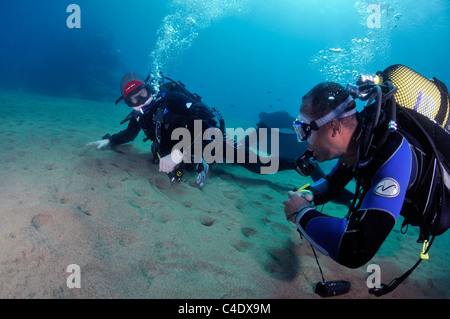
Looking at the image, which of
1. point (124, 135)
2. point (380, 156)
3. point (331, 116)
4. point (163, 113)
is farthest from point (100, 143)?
point (380, 156)

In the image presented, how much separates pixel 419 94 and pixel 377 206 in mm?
1358

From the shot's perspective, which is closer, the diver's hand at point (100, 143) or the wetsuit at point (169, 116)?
the wetsuit at point (169, 116)

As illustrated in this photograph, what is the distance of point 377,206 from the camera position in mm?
1567

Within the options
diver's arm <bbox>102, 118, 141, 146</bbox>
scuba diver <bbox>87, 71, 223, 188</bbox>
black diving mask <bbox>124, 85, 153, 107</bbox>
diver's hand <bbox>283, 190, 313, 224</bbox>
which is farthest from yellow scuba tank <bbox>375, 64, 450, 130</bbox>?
diver's arm <bbox>102, 118, 141, 146</bbox>

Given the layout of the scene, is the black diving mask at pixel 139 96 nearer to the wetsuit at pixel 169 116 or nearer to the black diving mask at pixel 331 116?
the wetsuit at pixel 169 116

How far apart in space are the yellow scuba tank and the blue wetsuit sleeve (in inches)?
24.6

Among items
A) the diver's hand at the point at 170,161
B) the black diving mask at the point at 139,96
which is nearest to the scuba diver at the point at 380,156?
the diver's hand at the point at 170,161

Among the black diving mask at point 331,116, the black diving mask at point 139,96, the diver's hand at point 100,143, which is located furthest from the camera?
the diver's hand at point 100,143

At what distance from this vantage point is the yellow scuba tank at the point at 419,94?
6.77 feet

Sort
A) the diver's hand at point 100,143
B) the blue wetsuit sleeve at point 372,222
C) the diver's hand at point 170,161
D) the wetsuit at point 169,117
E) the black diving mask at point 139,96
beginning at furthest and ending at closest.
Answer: the diver's hand at point 100,143 → the wetsuit at point 169,117 → the black diving mask at point 139,96 → the diver's hand at point 170,161 → the blue wetsuit sleeve at point 372,222

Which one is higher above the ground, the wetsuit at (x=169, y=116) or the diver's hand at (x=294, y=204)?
the wetsuit at (x=169, y=116)

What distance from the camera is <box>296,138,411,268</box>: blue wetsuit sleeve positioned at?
151 cm
